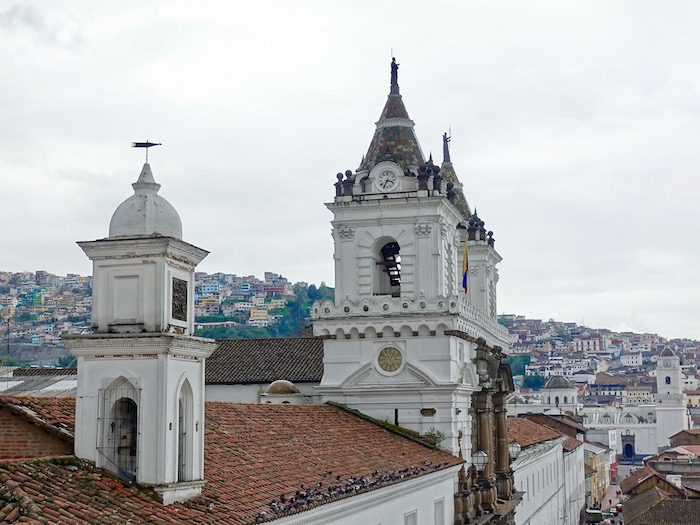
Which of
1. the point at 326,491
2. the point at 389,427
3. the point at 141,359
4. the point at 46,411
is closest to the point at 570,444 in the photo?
the point at 389,427

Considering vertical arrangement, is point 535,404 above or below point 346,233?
below

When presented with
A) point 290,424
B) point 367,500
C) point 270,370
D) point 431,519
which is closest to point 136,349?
point 367,500

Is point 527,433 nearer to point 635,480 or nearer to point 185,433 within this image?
point 635,480

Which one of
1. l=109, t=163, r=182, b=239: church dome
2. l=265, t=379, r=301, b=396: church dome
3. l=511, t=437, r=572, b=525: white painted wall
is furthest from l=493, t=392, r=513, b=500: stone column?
l=109, t=163, r=182, b=239: church dome

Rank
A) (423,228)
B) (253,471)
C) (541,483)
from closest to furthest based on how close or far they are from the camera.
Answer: (253,471) < (423,228) < (541,483)

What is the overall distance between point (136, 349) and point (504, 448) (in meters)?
24.6

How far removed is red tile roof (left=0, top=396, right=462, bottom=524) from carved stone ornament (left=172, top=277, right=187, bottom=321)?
268 centimetres

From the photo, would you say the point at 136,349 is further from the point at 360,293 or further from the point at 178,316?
the point at 360,293

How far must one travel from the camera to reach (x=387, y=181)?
33.1 meters

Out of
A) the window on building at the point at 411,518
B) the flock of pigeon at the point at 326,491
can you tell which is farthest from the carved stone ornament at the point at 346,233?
the window on building at the point at 411,518

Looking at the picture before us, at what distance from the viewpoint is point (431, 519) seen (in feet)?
88.3

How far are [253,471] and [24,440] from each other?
4.29 metres

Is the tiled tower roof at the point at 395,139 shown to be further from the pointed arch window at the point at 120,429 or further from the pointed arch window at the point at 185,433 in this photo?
the pointed arch window at the point at 120,429

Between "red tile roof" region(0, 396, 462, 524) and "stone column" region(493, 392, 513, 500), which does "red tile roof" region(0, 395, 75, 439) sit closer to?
"red tile roof" region(0, 396, 462, 524)
